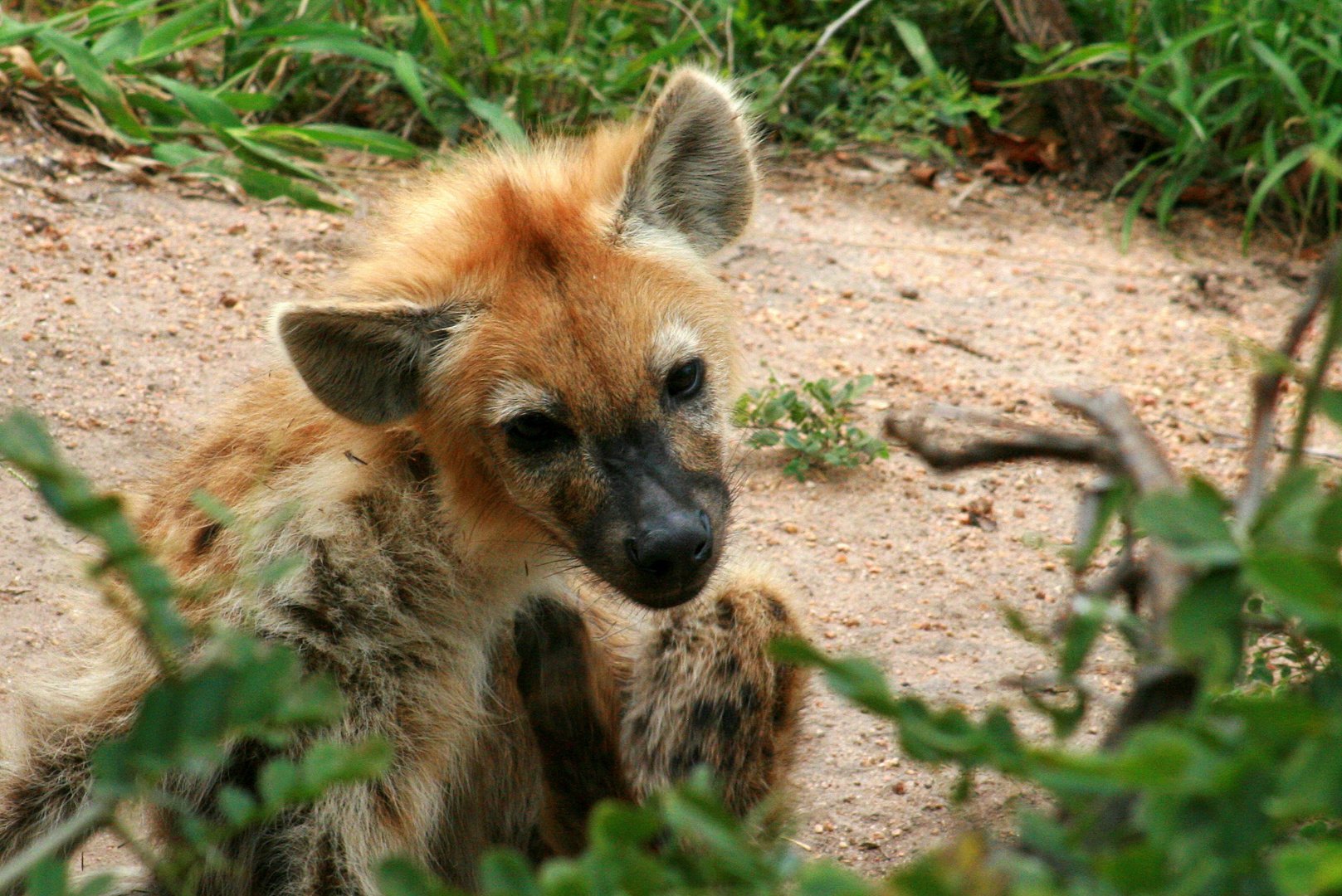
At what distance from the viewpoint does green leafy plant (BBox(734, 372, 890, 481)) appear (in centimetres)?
449

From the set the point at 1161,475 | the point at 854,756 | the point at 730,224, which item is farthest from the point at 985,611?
the point at 1161,475

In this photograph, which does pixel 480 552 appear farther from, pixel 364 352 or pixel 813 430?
pixel 813 430

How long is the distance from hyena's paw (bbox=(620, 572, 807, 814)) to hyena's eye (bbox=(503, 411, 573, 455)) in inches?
20.0

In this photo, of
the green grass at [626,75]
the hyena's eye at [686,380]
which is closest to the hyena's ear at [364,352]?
the hyena's eye at [686,380]

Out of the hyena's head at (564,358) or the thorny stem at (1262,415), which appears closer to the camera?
the thorny stem at (1262,415)

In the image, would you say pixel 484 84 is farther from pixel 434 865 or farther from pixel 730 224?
pixel 434 865

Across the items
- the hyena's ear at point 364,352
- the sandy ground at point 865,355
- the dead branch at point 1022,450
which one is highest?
the dead branch at point 1022,450

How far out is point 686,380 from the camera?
2.96m

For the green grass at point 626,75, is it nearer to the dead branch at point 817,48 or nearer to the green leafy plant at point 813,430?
the dead branch at point 817,48

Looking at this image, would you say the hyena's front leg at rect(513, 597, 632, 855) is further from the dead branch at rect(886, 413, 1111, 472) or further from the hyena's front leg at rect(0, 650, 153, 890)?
the dead branch at rect(886, 413, 1111, 472)

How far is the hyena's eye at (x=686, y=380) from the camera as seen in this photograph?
291cm

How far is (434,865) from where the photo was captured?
296 cm

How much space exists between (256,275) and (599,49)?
87.5 inches

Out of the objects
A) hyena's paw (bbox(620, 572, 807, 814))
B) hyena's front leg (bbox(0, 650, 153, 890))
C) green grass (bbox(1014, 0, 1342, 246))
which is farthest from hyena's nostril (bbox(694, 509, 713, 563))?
green grass (bbox(1014, 0, 1342, 246))
